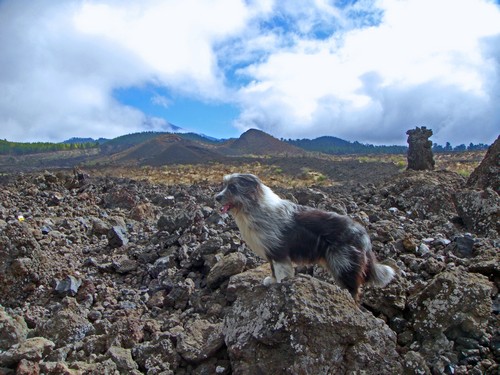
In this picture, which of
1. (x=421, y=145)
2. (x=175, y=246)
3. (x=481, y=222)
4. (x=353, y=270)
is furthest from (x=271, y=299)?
(x=421, y=145)

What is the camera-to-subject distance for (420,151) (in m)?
18.2

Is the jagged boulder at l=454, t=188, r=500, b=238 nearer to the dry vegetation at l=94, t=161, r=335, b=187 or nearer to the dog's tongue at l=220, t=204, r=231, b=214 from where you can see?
the dog's tongue at l=220, t=204, r=231, b=214

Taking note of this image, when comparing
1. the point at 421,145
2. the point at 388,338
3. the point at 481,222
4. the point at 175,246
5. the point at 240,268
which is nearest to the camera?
the point at 388,338

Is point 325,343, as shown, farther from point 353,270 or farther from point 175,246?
point 175,246

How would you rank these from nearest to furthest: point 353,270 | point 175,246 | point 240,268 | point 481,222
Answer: point 353,270
point 240,268
point 481,222
point 175,246

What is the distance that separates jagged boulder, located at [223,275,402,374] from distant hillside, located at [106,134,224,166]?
45830 millimetres

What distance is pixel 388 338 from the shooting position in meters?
3.22

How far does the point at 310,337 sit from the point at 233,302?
1.94 m

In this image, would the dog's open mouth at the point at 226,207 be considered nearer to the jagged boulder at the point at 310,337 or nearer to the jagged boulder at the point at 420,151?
the jagged boulder at the point at 310,337

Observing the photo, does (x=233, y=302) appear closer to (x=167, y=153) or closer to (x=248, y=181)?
(x=248, y=181)

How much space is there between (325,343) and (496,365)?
137 centimetres

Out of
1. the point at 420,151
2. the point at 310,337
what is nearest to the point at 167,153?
the point at 420,151

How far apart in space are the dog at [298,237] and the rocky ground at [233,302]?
240 millimetres

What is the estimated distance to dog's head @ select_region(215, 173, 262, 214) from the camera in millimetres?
4922
